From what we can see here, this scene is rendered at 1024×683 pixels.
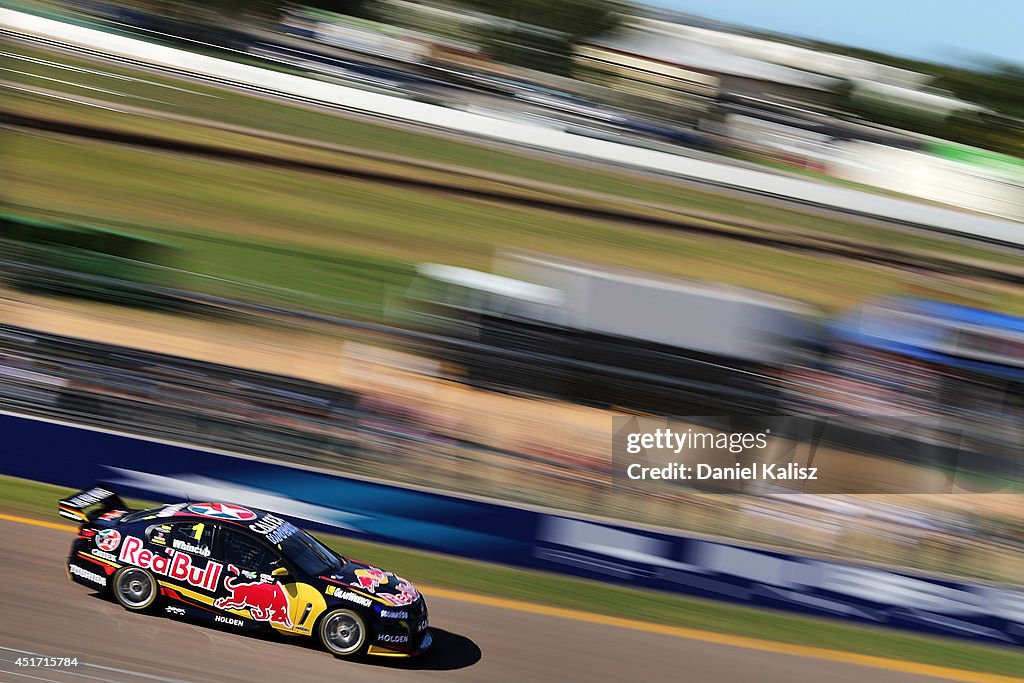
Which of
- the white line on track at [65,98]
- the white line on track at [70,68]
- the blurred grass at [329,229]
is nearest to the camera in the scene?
the blurred grass at [329,229]

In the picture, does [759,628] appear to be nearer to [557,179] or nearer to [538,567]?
[538,567]

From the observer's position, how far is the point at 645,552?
8070 millimetres

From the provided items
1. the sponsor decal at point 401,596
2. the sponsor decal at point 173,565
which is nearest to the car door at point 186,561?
the sponsor decal at point 173,565

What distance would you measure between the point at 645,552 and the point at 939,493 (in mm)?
4358

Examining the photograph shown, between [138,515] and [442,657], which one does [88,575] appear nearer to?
[138,515]

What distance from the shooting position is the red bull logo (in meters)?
6.25

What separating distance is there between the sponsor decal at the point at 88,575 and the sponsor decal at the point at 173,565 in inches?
7.6

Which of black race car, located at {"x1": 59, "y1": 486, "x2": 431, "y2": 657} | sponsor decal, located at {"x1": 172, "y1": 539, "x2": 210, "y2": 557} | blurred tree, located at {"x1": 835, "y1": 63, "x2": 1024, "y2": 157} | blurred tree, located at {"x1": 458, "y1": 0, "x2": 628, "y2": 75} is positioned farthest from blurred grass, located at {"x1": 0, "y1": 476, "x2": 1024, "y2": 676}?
blurred tree, located at {"x1": 835, "y1": 63, "x2": 1024, "y2": 157}

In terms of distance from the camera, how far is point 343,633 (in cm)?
627

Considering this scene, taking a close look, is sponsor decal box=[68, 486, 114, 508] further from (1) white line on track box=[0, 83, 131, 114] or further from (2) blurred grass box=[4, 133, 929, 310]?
(1) white line on track box=[0, 83, 131, 114]

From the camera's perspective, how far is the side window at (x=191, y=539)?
6270mm

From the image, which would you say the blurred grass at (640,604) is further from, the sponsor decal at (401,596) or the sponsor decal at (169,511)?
the sponsor decal at (169,511)

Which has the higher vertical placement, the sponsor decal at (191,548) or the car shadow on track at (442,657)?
the sponsor decal at (191,548)

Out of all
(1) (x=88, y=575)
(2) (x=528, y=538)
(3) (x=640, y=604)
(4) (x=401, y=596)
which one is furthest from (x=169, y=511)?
(3) (x=640, y=604)
